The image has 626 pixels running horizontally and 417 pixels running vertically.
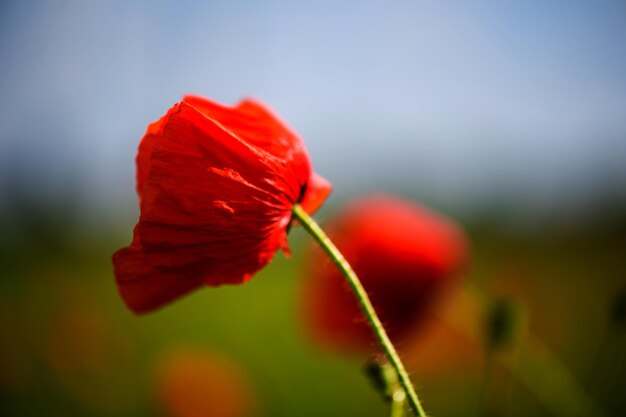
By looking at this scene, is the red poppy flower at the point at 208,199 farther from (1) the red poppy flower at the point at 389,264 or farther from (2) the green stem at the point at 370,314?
(1) the red poppy flower at the point at 389,264

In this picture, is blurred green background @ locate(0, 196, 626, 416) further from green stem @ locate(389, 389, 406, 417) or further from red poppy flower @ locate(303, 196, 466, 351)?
green stem @ locate(389, 389, 406, 417)

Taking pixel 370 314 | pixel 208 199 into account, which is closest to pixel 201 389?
pixel 208 199

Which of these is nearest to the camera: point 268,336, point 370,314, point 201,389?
point 370,314

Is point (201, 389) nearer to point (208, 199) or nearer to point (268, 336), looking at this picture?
point (268, 336)

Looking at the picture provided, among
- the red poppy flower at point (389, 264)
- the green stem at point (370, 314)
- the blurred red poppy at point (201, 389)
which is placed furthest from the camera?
the blurred red poppy at point (201, 389)

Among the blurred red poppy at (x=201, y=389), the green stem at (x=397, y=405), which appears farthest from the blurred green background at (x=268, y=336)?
the green stem at (x=397, y=405)

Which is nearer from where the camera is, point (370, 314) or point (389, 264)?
point (370, 314)
